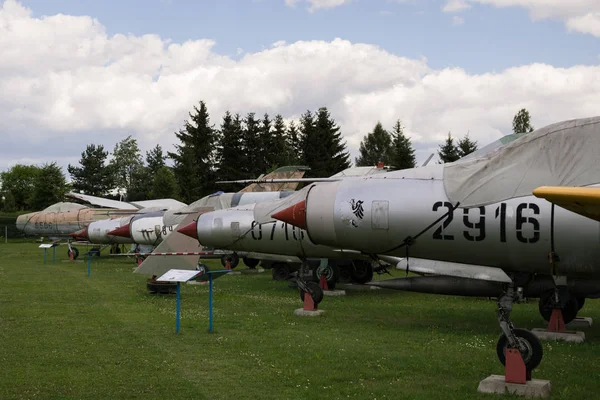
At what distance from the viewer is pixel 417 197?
7055mm

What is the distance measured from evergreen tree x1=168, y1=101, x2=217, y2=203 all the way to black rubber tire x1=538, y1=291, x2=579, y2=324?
1811 inches

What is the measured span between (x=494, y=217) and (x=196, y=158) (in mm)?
53706

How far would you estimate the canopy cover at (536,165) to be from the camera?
617cm

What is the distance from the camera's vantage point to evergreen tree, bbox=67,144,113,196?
255 ft

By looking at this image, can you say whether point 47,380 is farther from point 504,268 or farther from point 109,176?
point 109,176

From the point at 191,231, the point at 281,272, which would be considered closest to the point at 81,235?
the point at 281,272

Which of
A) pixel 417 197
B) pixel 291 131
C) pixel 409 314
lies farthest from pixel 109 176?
pixel 417 197

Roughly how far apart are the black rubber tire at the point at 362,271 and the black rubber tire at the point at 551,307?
7300 mm

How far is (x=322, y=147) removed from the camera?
54.0m

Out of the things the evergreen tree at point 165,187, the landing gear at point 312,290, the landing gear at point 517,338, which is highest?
the evergreen tree at point 165,187

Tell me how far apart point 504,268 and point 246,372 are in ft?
10.3

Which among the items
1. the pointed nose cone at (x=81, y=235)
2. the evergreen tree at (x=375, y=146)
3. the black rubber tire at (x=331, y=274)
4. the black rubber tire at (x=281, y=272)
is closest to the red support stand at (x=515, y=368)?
the black rubber tire at (x=331, y=274)

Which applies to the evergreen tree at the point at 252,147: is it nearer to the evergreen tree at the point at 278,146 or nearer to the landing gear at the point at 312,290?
the evergreen tree at the point at 278,146

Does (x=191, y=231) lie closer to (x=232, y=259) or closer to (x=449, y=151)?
(x=232, y=259)
